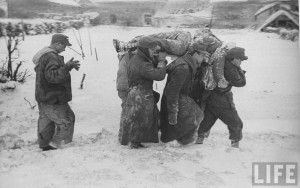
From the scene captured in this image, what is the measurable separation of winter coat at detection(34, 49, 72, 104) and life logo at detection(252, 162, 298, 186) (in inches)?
86.6

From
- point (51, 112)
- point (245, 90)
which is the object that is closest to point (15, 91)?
point (51, 112)

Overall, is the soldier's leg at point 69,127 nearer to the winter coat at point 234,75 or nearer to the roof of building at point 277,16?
the winter coat at point 234,75

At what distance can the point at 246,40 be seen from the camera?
4531 mm

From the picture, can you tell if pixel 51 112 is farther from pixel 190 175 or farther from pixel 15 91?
pixel 190 175

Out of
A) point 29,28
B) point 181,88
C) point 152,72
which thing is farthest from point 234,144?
point 29,28

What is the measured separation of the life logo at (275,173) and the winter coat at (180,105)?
0.80 m

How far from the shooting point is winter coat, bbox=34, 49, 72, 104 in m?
4.07

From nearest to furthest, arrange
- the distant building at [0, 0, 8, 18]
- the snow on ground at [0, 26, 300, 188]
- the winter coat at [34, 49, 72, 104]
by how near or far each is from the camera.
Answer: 1. the snow on ground at [0, 26, 300, 188]
2. the winter coat at [34, 49, 72, 104]
3. the distant building at [0, 0, 8, 18]

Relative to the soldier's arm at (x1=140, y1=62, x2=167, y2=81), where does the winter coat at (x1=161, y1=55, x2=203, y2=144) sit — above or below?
below

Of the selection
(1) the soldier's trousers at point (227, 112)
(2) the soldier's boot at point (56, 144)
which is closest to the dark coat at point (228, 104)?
(1) the soldier's trousers at point (227, 112)

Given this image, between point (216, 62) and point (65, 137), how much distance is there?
1.93 meters

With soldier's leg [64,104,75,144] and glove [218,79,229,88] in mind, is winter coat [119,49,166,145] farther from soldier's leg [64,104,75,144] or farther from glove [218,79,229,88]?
glove [218,79,229,88]

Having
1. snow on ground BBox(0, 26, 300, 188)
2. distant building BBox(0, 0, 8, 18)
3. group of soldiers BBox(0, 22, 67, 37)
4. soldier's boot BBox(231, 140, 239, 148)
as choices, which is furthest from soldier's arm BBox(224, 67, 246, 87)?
distant building BBox(0, 0, 8, 18)

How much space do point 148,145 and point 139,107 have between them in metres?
0.50
